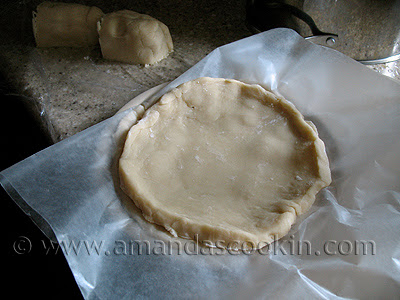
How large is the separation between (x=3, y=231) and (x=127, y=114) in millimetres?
725

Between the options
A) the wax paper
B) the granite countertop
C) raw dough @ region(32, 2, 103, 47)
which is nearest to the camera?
the wax paper

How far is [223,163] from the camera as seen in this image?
2.91 feet

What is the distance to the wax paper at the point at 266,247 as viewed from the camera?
0.66 m

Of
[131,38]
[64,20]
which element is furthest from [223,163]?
[64,20]

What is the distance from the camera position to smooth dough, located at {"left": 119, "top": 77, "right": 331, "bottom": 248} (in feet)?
2.47

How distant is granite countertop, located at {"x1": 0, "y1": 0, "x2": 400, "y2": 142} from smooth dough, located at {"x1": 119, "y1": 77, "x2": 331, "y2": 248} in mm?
228

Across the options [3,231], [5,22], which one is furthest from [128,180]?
[5,22]

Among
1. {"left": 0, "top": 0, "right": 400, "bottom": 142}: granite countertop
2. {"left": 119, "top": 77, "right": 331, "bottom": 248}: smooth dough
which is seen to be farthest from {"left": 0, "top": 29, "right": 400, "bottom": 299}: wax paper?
{"left": 0, "top": 0, "right": 400, "bottom": 142}: granite countertop

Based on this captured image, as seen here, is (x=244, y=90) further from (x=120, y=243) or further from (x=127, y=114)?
(x=120, y=243)

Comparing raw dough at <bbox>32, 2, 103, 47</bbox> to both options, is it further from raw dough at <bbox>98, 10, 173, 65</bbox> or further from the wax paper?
the wax paper

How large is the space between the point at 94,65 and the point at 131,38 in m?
0.16

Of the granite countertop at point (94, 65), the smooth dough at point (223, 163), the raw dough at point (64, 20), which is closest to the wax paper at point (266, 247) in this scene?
the smooth dough at point (223, 163)

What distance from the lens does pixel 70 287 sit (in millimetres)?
1151

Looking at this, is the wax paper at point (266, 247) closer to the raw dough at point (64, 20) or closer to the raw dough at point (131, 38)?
the raw dough at point (131, 38)
